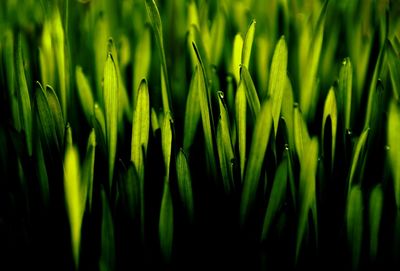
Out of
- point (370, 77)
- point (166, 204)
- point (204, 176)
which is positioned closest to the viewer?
point (166, 204)

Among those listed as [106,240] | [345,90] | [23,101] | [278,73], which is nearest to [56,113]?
[23,101]

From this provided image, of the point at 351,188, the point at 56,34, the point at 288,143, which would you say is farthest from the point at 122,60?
the point at 351,188

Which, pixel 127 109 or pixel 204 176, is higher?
pixel 127 109

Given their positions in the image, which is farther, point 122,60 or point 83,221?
point 122,60

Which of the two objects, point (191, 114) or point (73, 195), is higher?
point (191, 114)

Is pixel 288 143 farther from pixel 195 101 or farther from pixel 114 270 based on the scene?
pixel 114 270

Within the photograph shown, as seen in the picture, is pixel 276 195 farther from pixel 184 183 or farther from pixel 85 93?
pixel 85 93
